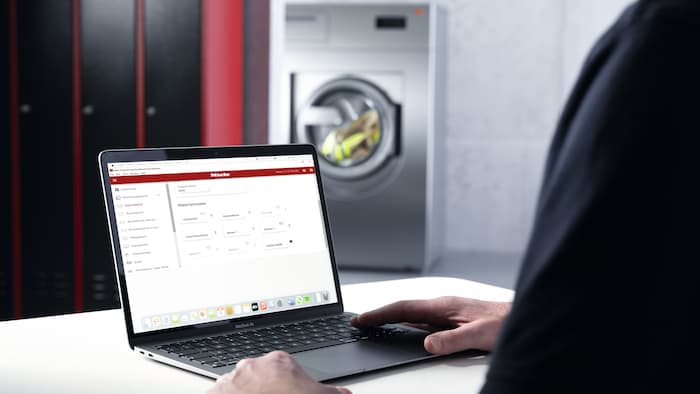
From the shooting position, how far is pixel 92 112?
3195 mm

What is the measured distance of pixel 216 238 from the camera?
1.11 metres

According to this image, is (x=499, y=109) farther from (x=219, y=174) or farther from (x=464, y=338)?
(x=464, y=338)

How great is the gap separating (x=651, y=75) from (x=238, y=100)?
290 cm

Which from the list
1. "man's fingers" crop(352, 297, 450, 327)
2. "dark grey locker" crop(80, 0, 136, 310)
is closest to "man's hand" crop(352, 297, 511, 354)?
"man's fingers" crop(352, 297, 450, 327)

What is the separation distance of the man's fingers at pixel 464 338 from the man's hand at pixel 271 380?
192mm

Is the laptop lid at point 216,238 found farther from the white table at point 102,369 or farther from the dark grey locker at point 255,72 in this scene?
→ the dark grey locker at point 255,72

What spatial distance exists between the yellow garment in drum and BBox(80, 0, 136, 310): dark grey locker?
1256mm

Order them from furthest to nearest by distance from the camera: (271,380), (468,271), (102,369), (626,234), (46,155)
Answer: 1. (468,271)
2. (46,155)
3. (102,369)
4. (271,380)
5. (626,234)

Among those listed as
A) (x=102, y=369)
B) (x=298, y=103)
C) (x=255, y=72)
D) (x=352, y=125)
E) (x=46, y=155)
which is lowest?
(x=102, y=369)

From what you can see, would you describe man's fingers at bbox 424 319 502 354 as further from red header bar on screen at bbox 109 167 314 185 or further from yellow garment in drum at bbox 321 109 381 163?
yellow garment in drum at bbox 321 109 381 163

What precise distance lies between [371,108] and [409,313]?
316 centimetres

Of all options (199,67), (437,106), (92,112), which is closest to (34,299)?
(92,112)

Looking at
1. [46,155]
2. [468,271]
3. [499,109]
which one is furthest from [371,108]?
[46,155]

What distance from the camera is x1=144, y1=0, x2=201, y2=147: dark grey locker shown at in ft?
10.5
